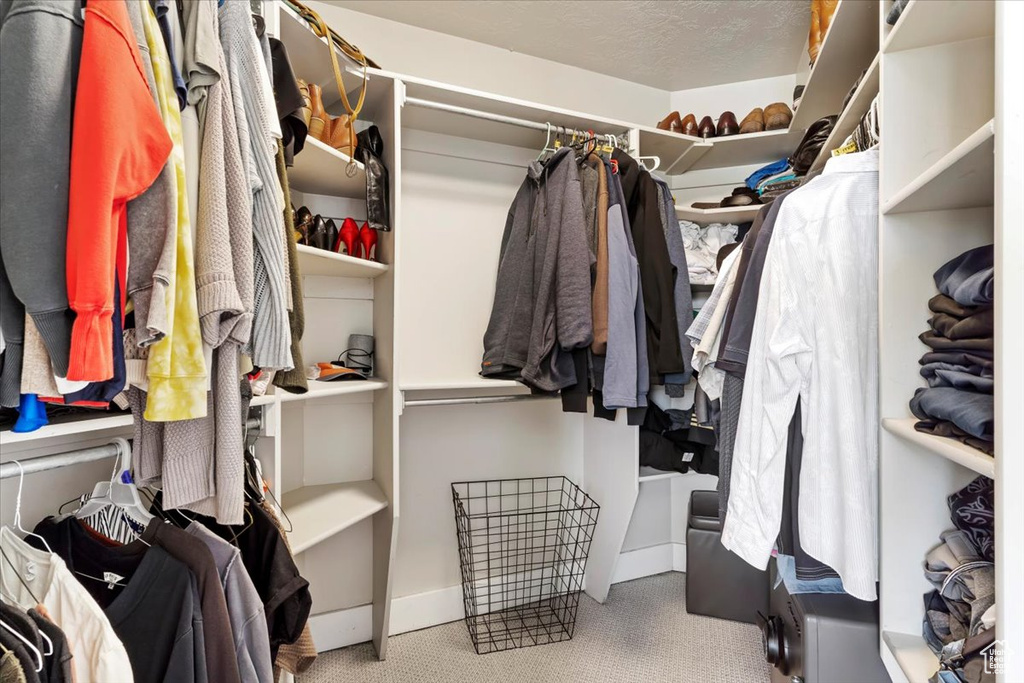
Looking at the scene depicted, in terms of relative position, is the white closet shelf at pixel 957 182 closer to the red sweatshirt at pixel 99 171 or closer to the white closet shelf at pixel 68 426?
the red sweatshirt at pixel 99 171

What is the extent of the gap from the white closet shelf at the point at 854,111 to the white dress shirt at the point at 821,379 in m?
0.20

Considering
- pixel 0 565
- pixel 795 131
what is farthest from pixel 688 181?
pixel 0 565

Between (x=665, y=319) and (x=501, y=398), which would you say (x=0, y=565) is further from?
(x=665, y=319)

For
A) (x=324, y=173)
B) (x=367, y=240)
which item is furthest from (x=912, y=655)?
(x=324, y=173)

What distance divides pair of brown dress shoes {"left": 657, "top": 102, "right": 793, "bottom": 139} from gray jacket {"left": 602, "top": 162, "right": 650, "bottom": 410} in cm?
71

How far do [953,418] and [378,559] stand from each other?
1.68m

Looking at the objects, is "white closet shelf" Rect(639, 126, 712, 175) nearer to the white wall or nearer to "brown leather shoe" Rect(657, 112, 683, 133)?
"brown leather shoe" Rect(657, 112, 683, 133)

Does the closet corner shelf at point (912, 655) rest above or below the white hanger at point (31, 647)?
below

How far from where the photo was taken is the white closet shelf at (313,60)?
1.34 meters

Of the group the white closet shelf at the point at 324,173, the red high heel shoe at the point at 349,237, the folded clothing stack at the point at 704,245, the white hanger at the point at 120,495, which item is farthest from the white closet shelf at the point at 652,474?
the white hanger at the point at 120,495

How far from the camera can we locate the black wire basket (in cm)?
201

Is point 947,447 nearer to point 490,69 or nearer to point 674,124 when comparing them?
point 674,124

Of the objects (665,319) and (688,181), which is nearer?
(665,319)

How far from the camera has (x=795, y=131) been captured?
201 centimetres
